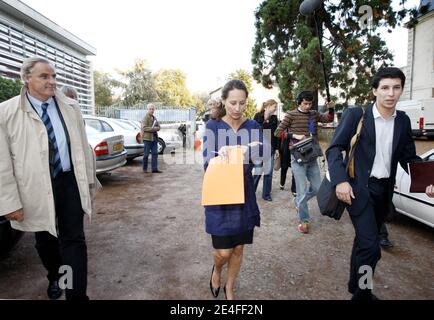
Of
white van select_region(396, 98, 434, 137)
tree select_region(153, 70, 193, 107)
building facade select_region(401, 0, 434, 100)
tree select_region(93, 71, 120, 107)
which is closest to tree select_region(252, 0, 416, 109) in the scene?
white van select_region(396, 98, 434, 137)

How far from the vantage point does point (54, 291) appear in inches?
108

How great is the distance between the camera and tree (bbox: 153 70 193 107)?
139ft

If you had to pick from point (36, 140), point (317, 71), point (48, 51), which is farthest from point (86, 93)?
point (36, 140)

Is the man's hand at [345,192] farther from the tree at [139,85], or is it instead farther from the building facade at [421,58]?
the tree at [139,85]

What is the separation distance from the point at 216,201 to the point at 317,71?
38.0ft

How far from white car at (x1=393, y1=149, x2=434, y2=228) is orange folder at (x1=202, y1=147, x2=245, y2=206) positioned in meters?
2.98

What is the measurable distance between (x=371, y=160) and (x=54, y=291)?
2.86 metres

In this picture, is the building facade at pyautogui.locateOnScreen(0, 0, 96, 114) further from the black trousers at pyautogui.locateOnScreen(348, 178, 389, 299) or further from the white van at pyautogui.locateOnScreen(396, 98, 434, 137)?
the white van at pyautogui.locateOnScreen(396, 98, 434, 137)

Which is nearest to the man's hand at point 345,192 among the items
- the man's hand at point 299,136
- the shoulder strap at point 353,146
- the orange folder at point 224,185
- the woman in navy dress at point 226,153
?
the shoulder strap at point 353,146

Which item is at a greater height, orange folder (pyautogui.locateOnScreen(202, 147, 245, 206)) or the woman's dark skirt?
orange folder (pyautogui.locateOnScreen(202, 147, 245, 206))

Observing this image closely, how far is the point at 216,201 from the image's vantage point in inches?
90.0

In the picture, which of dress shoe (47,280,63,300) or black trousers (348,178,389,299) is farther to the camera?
dress shoe (47,280,63,300)

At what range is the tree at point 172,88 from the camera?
139 ft

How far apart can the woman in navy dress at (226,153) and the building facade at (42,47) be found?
35.8ft
